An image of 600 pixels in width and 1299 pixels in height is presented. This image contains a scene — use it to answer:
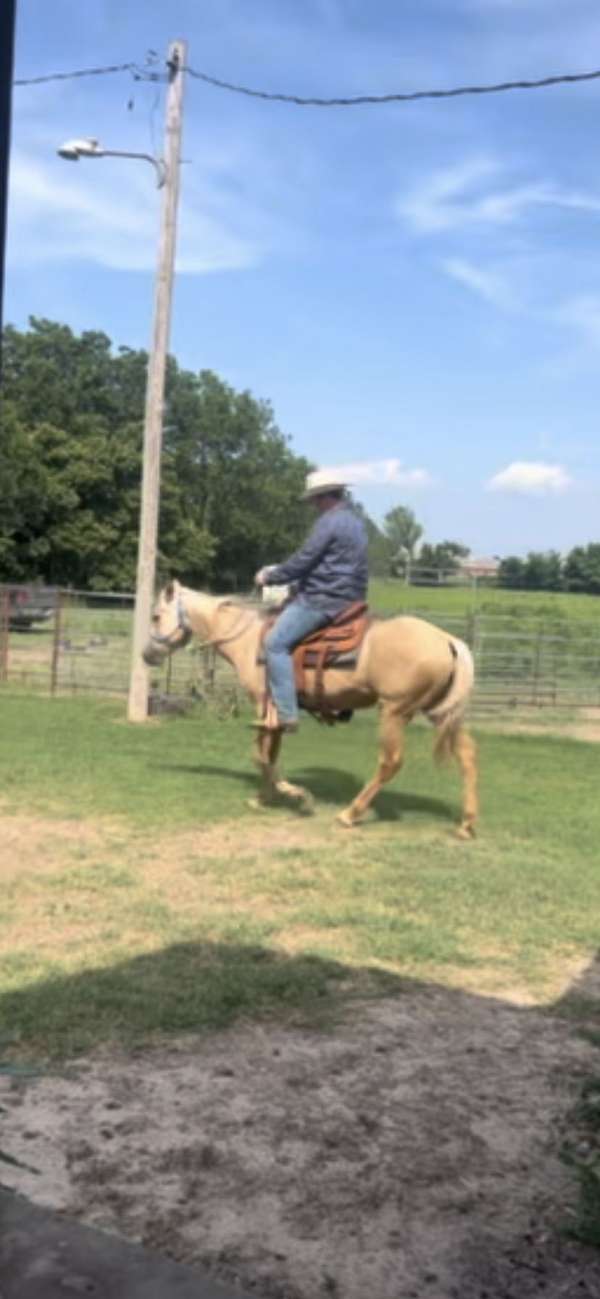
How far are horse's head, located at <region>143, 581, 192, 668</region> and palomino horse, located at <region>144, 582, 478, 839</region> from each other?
0.60m

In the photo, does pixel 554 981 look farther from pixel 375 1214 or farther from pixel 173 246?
pixel 173 246

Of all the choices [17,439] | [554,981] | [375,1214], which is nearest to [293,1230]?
[375,1214]

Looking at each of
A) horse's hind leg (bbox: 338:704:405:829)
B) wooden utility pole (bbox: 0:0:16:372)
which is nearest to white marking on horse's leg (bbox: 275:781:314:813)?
horse's hind leg (bbox: 338:704:405:829)

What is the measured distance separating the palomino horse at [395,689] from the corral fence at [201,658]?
25.1 feet

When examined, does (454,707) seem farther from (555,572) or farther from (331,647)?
(555,572)

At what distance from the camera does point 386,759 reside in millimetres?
7480

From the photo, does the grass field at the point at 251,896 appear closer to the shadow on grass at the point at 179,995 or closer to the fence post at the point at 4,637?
the shadow on grass at the point at 179,995

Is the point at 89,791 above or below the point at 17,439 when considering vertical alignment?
below

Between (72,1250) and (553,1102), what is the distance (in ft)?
6.39

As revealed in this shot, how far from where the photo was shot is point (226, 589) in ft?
203

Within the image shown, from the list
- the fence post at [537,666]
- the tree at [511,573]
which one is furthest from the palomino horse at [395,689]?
the tree at [511,573]

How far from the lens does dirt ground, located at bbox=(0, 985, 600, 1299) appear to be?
234cm

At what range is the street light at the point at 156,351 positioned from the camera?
39.1 ft

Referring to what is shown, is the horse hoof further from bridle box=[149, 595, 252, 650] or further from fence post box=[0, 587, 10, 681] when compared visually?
fence post box=[0, 587, 10, 681]
